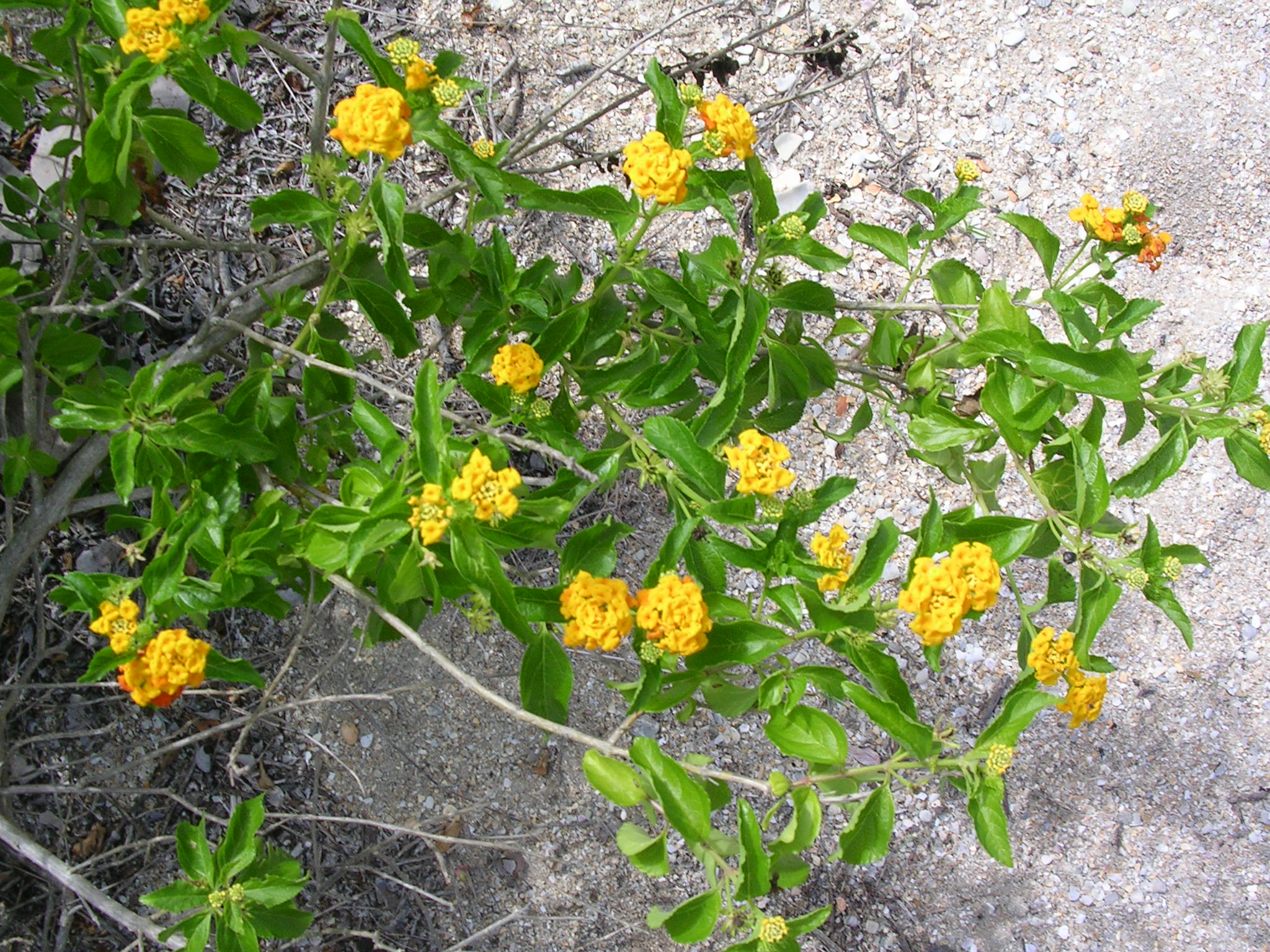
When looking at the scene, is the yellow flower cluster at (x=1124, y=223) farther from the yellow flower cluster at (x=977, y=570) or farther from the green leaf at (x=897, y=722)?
the green leaf at (x=897, y=722)

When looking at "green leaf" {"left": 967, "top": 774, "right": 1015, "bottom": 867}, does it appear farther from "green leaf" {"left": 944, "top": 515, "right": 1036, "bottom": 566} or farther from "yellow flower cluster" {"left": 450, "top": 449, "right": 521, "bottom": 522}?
"yellow flower cluster" {"left": 450, "top": 449, "right": 521, "bottom": 522}

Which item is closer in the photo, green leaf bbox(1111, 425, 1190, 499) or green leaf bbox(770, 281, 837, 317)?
green leaf bbox(1111, 425, 1190, 499)

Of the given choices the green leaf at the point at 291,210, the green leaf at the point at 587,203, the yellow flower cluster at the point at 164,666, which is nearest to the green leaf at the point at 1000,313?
the green leaf at the point at 587,203

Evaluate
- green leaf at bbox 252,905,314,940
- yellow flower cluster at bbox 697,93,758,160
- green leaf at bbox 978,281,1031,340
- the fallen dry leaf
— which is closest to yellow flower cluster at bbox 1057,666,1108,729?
green leaf at bbox 978,281,1031,340

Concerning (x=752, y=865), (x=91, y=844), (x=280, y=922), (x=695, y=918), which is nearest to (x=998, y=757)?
(x=752, y=865)

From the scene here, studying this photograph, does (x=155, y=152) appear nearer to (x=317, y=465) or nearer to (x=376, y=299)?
(x=376, y=299)
